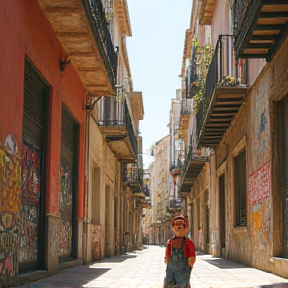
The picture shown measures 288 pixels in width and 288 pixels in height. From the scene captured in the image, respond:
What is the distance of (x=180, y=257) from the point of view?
633cm

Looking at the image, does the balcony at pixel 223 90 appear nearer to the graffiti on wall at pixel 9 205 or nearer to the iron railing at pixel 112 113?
the iron railing at pixel 112 113

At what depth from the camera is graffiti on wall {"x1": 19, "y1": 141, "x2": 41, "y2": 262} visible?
9430 mm

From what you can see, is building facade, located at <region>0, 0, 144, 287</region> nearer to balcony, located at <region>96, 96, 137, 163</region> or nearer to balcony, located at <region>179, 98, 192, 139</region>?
balcony, located at <region>96, 96, 137, 163</region>

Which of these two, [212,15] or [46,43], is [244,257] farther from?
[212,15]

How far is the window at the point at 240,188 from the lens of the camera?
15.9 metres

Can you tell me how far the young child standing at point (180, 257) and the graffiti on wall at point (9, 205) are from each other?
240 centimetres

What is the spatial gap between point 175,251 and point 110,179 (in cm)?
1651

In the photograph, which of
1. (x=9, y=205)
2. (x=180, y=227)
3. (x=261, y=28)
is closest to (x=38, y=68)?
(x=9, y=205)

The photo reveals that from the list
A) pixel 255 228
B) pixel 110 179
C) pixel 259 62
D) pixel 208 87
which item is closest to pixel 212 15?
pixel 208 87

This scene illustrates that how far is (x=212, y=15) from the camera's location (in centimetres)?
2134

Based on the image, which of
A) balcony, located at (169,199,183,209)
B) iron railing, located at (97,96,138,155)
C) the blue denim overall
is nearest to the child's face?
the blue denim overall

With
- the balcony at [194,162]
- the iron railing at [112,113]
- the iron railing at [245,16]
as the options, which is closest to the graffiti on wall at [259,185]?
the iron railing at [245,16]

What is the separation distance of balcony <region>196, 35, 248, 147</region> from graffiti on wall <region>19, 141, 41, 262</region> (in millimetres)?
5355

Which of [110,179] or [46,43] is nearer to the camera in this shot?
[46,43]
